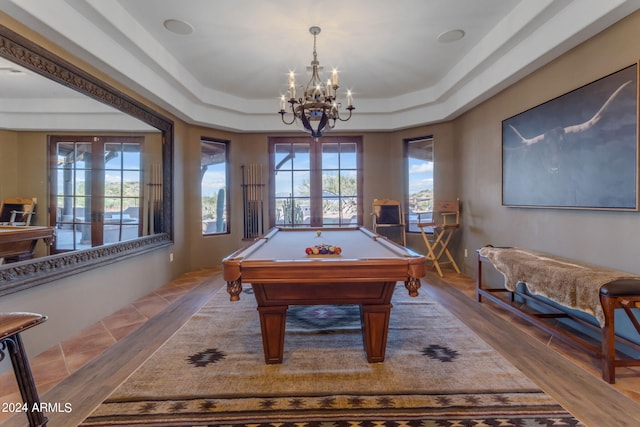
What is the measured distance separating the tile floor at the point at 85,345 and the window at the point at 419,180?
13.3 feet

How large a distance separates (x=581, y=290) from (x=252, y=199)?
4.91 m

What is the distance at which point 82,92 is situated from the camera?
2.86m

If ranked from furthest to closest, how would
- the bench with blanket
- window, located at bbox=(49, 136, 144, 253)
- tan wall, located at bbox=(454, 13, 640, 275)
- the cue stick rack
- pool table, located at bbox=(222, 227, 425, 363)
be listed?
1. the cue stick rack
2. window, located at bbox=(49, 136, 144, 253)
3. tan wall, located at bbox=(454, 13, 640, 275)
4. the bench with blanket
5. pool table, located at bbox=(222, 227, 425, 363)

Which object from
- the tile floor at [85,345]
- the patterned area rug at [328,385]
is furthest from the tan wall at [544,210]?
the tile floor at [85,345]

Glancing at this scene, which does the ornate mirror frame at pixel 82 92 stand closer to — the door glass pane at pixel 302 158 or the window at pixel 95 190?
the window at pixel 95 190

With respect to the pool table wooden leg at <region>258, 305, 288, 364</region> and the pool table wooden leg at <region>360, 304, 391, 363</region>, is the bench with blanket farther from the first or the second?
the pool table wooden leg at <region>258, 305, 288, 364</region>

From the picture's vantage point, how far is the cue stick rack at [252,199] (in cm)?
589

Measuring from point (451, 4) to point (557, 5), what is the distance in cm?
84

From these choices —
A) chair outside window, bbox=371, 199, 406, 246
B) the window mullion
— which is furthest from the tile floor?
chair outside window, bbox=371, 199, 406, 246

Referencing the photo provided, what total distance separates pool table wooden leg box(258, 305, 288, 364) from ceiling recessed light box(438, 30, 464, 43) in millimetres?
3335

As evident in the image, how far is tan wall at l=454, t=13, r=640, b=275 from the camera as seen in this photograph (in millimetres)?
2338

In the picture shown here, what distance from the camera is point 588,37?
8.46ft

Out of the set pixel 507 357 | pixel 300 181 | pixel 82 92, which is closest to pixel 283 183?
pixel 300 181

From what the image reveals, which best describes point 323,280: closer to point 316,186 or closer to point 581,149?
point 581,149
